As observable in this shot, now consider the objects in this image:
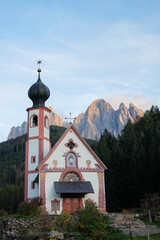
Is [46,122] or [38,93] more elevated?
[38,93]

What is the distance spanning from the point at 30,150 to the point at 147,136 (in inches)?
623

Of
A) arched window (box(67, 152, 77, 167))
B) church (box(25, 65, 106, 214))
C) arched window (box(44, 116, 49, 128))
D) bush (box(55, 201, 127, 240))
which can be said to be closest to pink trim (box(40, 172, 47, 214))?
church (box(25, 65, 106, 214))

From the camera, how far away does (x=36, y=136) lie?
107ft

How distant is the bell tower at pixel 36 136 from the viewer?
31391 mm

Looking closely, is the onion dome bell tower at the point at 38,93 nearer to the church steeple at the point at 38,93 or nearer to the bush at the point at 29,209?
the church steeple at the point at 38,93

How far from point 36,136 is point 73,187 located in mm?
7041

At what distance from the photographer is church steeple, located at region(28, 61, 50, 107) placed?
3441 cm

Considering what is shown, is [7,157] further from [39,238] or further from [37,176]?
[39,238]

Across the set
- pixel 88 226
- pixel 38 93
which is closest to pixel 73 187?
pixel 38 93

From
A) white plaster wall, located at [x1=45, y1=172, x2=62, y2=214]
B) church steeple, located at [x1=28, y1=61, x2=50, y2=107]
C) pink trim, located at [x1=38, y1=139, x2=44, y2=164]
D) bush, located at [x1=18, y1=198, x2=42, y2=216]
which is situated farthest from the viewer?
church steeple, located at [x1=28, y1=61, x2=50, y2=107]

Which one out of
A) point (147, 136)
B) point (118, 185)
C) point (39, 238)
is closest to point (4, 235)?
point (39, 238)

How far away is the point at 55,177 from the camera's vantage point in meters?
29.3

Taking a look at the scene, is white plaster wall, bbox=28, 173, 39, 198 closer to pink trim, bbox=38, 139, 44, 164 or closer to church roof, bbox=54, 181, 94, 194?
pink trim, bbox=38, 139, 44, 164

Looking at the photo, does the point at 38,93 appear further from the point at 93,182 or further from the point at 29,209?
the point at 29,209
